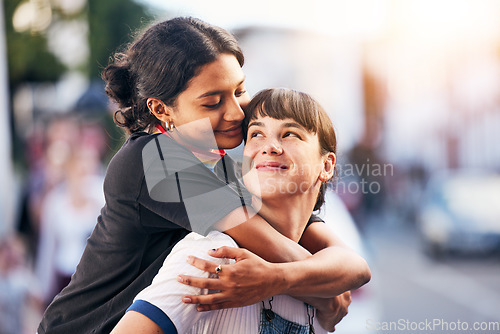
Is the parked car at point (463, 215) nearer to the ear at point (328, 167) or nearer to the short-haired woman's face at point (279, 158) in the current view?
the ear at point (328, 167)

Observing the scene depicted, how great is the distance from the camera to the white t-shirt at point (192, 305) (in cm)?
150

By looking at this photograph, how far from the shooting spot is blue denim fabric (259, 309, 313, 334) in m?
1.66

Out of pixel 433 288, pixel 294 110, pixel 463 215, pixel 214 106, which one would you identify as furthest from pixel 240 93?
pixel 463 215

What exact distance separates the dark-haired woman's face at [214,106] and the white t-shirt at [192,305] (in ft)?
1.38

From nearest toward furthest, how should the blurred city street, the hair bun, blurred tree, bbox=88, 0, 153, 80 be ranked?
the hair bun < the blurred city street < blurred tree, bbox=88, 0, 153, 80

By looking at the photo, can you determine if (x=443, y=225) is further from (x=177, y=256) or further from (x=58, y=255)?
(x=177, y=256)

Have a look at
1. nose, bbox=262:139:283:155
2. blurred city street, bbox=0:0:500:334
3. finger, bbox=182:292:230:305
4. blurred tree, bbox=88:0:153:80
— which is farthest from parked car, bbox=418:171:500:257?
finger, bbox=182:292:230:305

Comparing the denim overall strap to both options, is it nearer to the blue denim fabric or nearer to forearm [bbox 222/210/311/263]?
the blue denim fabric

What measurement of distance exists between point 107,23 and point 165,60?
46.8 feet

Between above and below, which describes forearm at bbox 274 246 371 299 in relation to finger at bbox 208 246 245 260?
below

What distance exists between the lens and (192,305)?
1.54m

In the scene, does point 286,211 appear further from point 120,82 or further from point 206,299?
point 120,82

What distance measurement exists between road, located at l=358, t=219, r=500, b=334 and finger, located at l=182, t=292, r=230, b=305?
302cm

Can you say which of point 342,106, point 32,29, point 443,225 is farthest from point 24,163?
point 342,106
